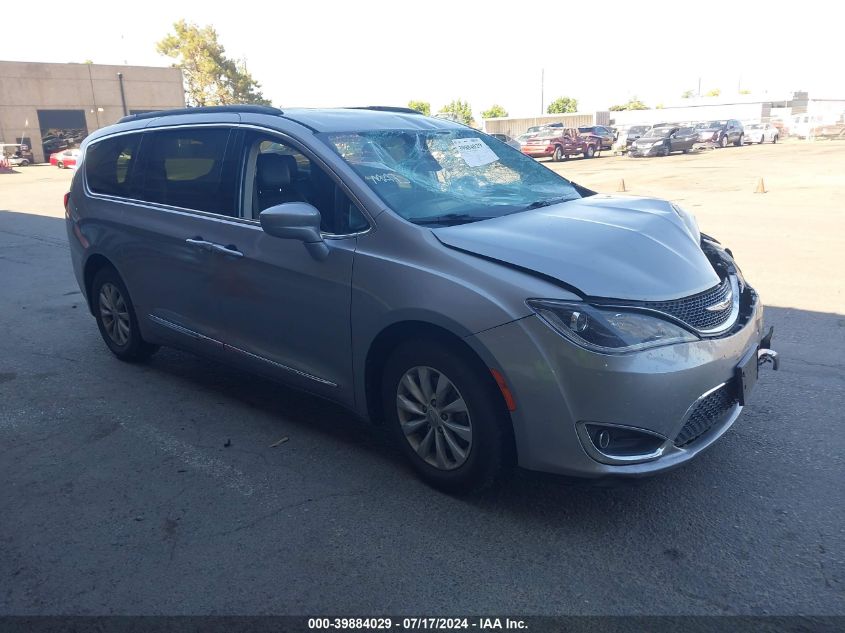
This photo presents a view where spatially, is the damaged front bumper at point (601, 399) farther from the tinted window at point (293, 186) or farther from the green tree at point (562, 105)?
the green tree at point (562, 105)

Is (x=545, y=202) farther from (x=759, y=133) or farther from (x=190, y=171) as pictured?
(x=759, y=133)

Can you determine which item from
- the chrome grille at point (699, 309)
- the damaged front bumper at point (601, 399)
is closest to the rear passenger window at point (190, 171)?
the damaged front bumper at point (601, 399)

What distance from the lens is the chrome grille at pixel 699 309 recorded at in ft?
10.7

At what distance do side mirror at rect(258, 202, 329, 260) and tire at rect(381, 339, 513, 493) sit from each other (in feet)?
2.32

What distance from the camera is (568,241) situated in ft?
11.6

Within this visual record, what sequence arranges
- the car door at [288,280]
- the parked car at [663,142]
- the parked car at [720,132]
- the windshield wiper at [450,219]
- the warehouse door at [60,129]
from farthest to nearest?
the warehouse door at [60,129] < the parked car at [720,132] < the parked car at [663,142] < the car door at [288,280] < the windshield wiper at [450,219]

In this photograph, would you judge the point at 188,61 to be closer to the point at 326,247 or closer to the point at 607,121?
the point at 607,121

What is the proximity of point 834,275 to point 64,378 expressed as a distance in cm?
749

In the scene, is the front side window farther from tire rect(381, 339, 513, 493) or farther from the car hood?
tire rect(381, 339, 513, 493)

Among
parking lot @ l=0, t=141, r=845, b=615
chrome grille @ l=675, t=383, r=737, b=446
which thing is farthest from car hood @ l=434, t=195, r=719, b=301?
parking lot @ l=0, t=141, r=845, b=615

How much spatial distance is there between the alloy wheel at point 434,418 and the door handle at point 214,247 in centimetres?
137

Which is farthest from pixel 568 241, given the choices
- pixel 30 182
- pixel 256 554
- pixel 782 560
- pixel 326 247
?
pixel 30 182

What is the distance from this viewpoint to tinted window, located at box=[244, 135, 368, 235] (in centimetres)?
388

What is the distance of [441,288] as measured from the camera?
133 inches
